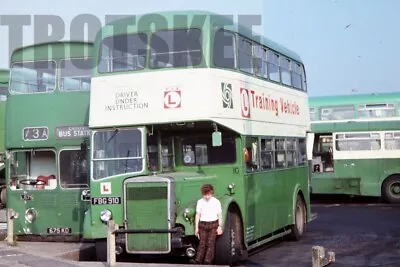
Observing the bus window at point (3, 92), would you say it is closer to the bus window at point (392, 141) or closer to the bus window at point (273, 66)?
the bus window at point (273, 66)

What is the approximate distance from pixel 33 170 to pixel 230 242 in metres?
6.25

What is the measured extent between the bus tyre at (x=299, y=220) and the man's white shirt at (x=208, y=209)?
16.8ft

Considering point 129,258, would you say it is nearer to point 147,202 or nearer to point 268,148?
point 147,202

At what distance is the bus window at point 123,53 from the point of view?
11750 millimetres

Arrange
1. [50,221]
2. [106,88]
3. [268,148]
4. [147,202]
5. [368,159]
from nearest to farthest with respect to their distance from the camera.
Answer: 1. [147,202]
2. [106,88]
3. [268,148]
4. [50,221]
5. [368,159]

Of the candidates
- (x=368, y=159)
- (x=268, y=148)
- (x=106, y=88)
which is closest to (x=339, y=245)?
(x=268, y=148)

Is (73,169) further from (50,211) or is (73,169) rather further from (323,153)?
(323,153)

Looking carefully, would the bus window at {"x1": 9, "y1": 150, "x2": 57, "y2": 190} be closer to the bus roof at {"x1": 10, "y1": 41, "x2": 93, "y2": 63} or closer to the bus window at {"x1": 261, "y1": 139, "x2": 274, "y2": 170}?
the bus roof at {"x1": 10, "y1": 41, "x2": 93, "y2": 63}

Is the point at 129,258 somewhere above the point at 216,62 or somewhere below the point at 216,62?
below

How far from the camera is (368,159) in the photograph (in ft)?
82.6

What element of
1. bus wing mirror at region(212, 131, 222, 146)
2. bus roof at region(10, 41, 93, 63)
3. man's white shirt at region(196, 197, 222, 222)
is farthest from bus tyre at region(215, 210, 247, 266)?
bus roof at region(10, 41, 93, 63)

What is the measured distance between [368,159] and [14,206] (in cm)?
1466

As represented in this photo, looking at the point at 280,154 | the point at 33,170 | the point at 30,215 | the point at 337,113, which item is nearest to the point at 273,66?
the point at 280,154

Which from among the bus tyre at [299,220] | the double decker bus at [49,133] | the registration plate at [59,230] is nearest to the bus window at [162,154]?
the double decker bus at [49,133]
